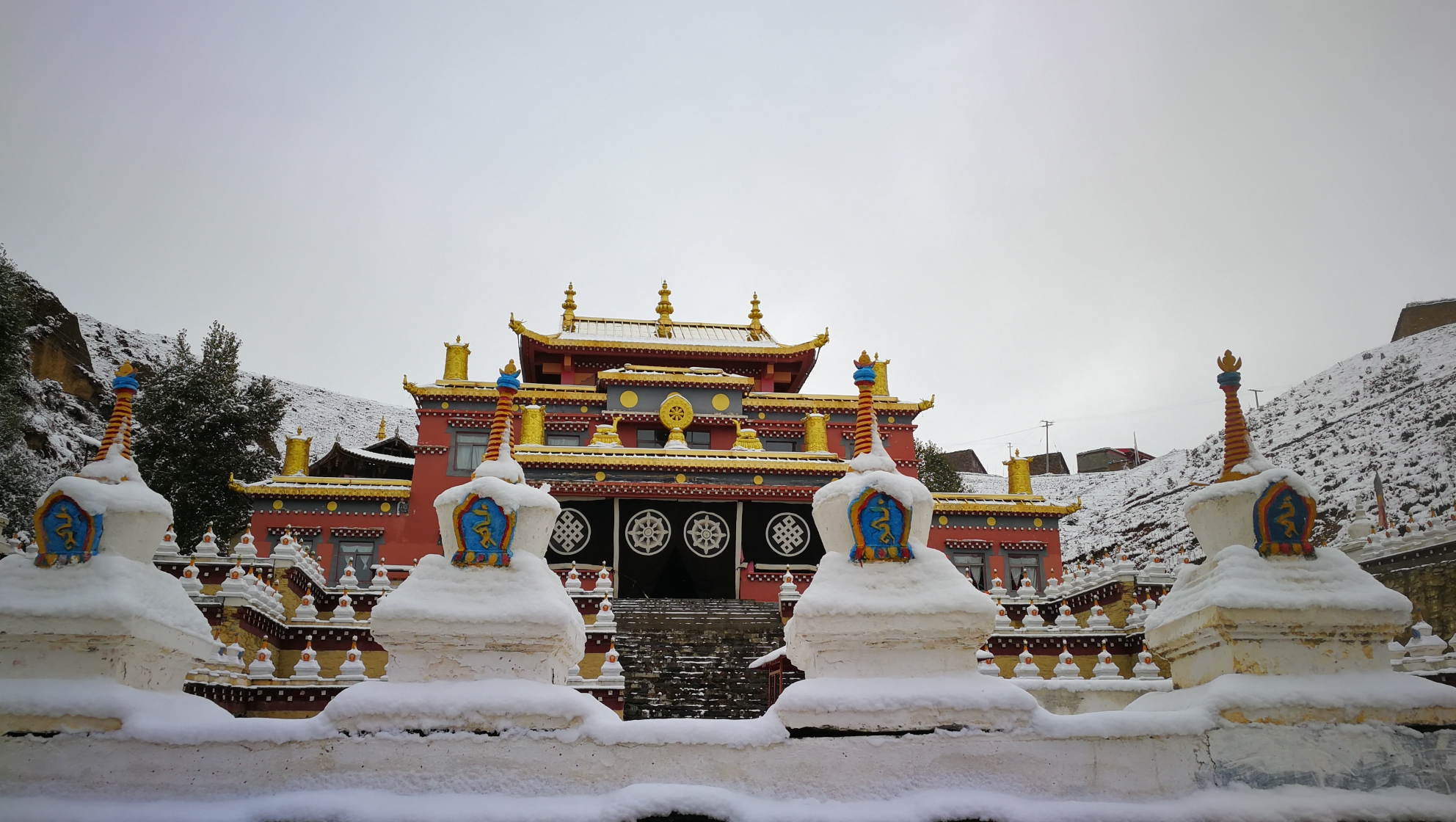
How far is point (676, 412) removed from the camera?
3250cm

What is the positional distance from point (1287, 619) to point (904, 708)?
2614mm

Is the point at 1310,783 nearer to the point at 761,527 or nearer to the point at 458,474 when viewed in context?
the point at 761,527

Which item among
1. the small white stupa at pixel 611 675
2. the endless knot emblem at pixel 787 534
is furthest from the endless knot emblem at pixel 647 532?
Result: the small white stupa at pixel 611 675

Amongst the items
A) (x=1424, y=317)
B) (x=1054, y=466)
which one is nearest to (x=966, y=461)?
(x=1054, y=466)

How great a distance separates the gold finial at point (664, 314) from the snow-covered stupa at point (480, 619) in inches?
1330

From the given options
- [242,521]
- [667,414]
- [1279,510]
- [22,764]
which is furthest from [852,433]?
[22,764]

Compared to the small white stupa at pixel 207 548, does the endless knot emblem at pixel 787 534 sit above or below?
above

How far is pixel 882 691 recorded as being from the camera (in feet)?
17.9

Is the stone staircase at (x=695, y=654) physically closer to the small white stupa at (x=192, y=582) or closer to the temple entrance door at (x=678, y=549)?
the temple entrance door at (x=678, y=549)

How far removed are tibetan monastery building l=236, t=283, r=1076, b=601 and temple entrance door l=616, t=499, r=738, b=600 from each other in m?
0.04

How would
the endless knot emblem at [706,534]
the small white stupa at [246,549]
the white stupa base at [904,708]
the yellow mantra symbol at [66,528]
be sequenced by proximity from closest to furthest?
the white stupa base at [904,708] < the yellow mantra symbol at [66,528] < the small white stupa at [246,549] < the endless knot emblem at [706,534]

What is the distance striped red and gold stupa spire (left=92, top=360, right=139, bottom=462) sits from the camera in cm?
613

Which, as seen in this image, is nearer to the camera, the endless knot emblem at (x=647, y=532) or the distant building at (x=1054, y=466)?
the endless knot emblem at (x=647, y=532)

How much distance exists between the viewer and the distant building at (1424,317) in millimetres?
61469
